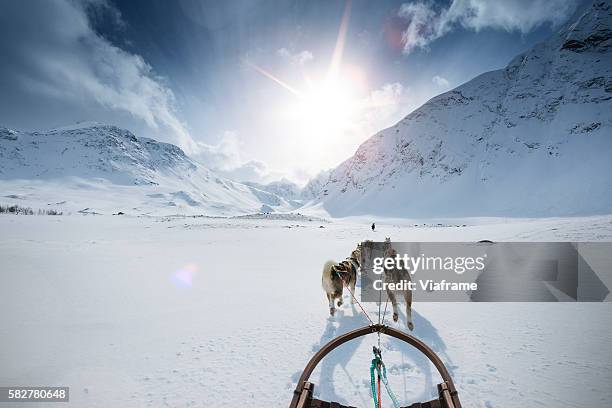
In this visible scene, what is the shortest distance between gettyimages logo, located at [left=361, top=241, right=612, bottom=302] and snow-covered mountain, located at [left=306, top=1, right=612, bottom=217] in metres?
78.2

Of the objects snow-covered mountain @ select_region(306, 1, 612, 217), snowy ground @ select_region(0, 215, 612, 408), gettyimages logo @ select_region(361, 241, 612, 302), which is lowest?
snowy ground @ select_region(0, 215, 612, 408)

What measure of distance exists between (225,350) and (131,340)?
2.41 metres

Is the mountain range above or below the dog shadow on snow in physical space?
above

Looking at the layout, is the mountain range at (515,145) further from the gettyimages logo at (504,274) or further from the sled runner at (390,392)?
the sled runner at (390,392)

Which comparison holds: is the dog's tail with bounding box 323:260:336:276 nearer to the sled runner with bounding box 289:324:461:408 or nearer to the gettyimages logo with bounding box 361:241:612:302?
the gettyimages logo with bounding box 361:241:612:302

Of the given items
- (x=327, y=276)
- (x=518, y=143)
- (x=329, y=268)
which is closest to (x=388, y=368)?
(x=327, y=276)

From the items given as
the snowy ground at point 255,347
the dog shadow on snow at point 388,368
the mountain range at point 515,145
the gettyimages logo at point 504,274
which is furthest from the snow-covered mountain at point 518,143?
the dog shadow on snow at point 388,368

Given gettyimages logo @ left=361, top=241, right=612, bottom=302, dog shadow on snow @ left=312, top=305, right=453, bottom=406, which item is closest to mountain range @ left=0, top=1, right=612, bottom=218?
gettyimages logo @ left=361, top=241, right=612, bottom=302

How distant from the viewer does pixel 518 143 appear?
108625 millimetres

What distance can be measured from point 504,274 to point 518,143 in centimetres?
12619

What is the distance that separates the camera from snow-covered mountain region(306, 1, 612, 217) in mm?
84500

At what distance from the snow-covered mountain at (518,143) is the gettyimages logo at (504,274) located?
257 ft

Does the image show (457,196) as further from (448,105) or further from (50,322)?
(50,322)

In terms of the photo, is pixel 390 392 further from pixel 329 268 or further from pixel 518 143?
pixel 518 143
